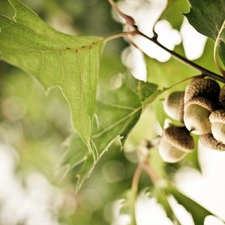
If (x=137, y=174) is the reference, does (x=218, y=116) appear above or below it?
above

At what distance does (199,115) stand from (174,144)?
0.37 feet

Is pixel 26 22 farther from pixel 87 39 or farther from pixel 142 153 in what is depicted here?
pixel 142 153

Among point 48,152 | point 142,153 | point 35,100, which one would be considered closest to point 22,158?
point 48,152

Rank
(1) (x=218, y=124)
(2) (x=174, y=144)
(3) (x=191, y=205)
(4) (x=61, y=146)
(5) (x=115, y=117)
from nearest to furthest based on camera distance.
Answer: (1) (x=218, y=124), (2) (x=174, y=144), (5) (x=115, y=117), (3) (x=191, y=205), (4) (x=61, y=146)

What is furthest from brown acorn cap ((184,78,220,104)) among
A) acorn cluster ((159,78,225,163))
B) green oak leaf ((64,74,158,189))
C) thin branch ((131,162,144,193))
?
thin branch ((131,162,144,193))

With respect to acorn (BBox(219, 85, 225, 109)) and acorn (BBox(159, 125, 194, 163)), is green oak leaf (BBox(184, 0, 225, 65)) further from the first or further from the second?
acorn (BBox(159, 125, 194, 163))

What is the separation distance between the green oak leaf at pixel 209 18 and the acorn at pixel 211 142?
16 centimetres

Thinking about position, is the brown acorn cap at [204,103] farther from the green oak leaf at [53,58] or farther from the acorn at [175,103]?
the green oak leaf at [53,58]

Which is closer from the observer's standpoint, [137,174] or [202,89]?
[202,89]

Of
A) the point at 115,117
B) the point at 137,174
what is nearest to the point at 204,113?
the point at 115,117

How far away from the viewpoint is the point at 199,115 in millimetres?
846

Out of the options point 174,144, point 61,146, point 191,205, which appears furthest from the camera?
point 61,146

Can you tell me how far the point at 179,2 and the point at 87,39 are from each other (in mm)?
402

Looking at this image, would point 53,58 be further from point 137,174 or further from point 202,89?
point 137,174
